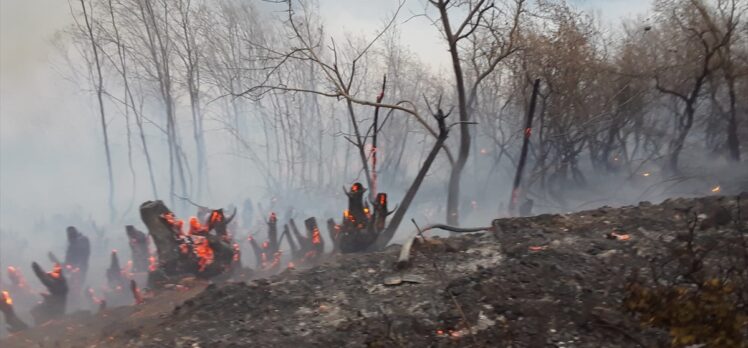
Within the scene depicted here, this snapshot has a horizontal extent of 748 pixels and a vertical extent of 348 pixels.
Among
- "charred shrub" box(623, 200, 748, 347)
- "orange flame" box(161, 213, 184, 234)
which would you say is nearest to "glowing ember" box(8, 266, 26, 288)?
"orange flame" box(161, 213, 184, 234)

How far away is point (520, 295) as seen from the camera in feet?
18.1

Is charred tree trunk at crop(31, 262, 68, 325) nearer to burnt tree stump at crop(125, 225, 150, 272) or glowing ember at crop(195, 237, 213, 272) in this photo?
burnt tree stump at crop(125, 225, 150, 272)

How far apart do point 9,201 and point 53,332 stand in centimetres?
2719

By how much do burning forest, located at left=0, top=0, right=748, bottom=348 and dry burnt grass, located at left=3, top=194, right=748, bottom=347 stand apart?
3cm

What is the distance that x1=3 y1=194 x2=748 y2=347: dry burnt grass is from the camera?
4734 millimetres

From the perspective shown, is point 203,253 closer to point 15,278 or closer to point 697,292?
point 15,278

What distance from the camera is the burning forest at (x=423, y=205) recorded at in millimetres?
5410

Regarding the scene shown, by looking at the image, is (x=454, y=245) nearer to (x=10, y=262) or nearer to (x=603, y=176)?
(x=603, y=176)

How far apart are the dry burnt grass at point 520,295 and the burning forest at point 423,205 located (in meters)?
0.03

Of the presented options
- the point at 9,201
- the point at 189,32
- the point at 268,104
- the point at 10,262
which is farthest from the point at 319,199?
the point at 9,201

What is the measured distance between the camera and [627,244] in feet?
21.4

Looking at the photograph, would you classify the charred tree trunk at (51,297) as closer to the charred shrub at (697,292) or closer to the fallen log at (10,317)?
the fallen log at (10,317)

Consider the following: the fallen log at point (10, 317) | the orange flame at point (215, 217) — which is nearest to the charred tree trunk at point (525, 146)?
the orange flame at point (215, 217)

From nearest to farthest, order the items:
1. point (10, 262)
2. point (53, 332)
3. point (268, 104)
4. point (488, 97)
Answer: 1. point (53, 332)
2. point (10, 262)
3. point (488, 97)
4. point (268, 104)
